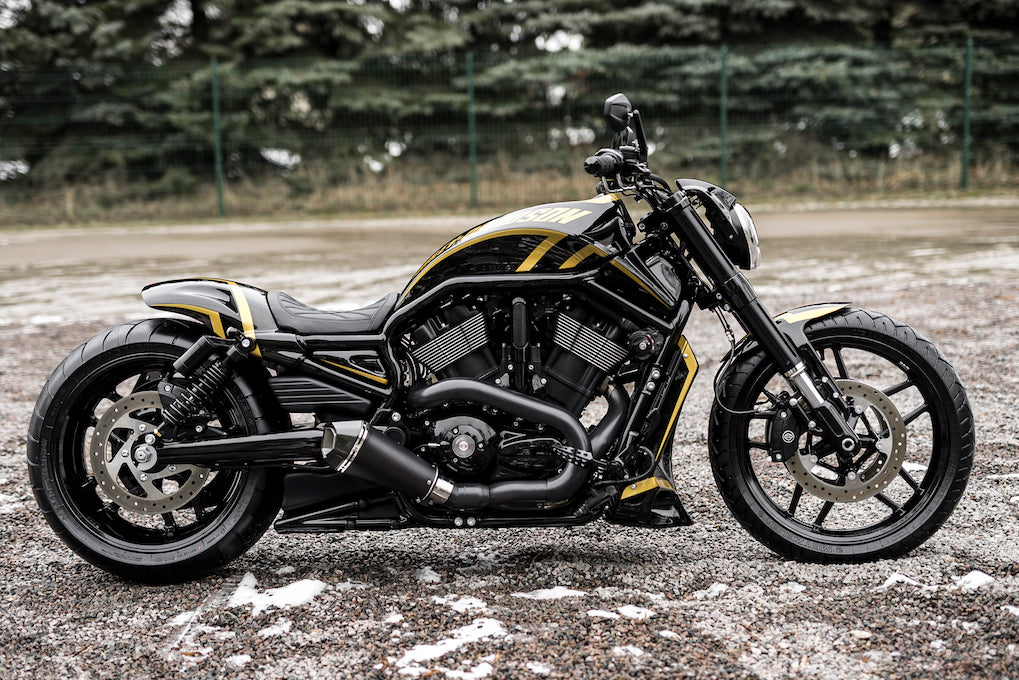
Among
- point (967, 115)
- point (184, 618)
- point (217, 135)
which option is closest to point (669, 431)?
point (184, 618)

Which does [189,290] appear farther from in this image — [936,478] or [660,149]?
[660,149]

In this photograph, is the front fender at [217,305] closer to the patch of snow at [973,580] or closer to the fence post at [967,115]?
the patch of snow at [973,580]

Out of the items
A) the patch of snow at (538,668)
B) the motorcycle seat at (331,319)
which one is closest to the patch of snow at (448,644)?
the patch of snow at (538,668)

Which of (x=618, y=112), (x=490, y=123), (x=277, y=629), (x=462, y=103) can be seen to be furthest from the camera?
(x=490, y=123)

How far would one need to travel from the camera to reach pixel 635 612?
2873 millimetres

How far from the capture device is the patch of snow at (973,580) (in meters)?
2.95

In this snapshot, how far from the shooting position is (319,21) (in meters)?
19.3

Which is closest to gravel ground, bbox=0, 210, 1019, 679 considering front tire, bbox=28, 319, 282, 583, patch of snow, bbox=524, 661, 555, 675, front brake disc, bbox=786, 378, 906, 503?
patch of snow, bbox=524, 661, 555, 675

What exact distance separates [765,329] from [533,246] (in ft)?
2.53

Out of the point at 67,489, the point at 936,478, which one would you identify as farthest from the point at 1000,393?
the point at 67,489

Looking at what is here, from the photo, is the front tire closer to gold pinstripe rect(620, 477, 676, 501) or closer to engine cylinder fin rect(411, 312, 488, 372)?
engine cylinder fin rect(411, 312, 488, 372)

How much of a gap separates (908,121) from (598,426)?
689 inches

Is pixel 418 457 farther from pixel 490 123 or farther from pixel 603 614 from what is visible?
pixel 490 123

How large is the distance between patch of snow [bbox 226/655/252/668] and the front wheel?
1.53m
